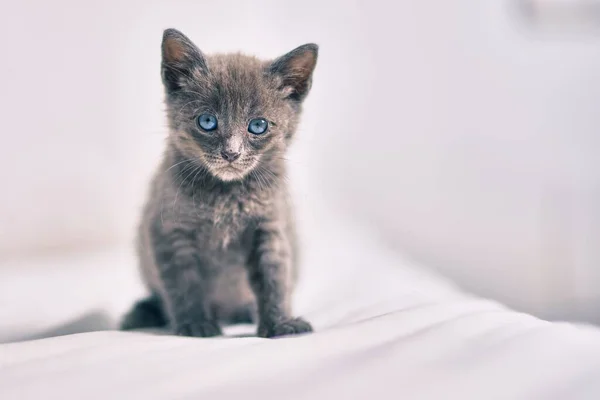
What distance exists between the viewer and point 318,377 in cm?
92

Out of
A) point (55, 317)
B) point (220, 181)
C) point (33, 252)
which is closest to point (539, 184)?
point (220, 181)

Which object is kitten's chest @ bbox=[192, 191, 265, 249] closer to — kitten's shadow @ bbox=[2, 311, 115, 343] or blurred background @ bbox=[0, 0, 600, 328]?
kitten's shadow @ bbox=[2, 311, 115, 343]

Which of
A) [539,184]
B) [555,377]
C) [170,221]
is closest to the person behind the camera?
[555,377]

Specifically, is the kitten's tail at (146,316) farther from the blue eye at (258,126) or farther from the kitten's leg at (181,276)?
the blue eye at (258,126)

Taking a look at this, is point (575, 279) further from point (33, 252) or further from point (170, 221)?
point (33, 252)

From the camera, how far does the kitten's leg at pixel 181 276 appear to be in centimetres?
137

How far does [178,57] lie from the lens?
1.37 metres

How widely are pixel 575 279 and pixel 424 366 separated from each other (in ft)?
3.58

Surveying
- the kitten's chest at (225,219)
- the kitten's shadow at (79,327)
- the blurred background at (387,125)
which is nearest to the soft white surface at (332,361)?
the kitten's shadow at (79,327)

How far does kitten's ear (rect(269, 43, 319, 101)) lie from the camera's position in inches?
54.6

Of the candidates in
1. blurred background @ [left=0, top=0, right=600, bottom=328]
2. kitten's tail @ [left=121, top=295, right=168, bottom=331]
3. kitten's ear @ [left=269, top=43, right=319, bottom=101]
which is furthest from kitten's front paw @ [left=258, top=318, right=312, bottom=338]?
blurred background @ [left=0, top=0, right=600, bottom=328]

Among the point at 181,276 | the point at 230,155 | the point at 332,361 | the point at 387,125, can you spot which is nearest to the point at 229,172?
the point at 230,155

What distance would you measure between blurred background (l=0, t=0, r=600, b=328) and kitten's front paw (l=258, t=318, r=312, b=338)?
0.65 meters

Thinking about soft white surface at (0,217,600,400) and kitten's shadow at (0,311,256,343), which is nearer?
soft white surface at (0,217,600,400)
